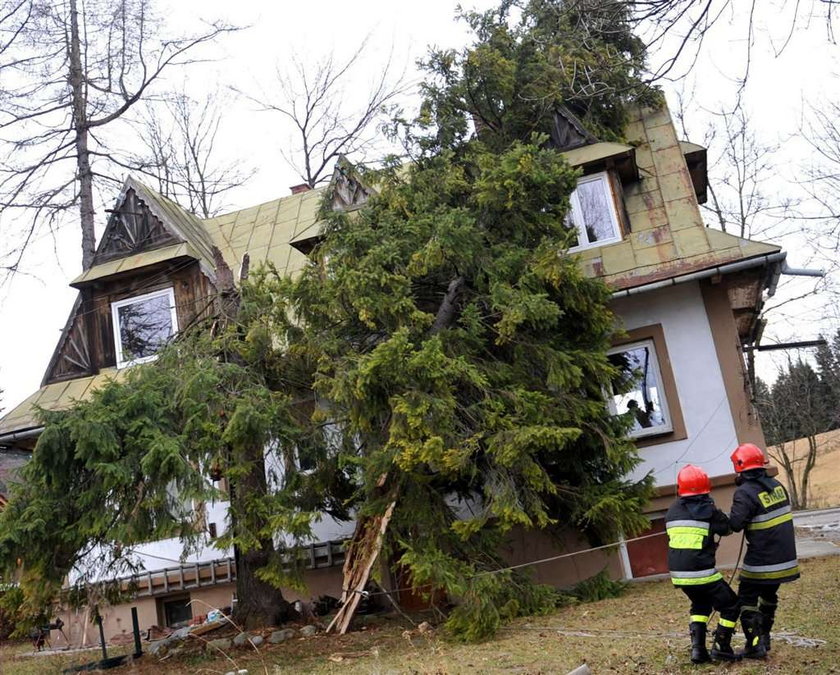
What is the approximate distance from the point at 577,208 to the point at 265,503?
304 inches

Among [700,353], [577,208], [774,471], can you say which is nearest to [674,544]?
[774,471]

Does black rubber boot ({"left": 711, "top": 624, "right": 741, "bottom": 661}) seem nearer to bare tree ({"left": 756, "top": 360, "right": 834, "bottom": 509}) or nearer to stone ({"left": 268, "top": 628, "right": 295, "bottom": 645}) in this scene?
stone ({"left": 268, "top": 628, "right": 295, "bottom": 645})

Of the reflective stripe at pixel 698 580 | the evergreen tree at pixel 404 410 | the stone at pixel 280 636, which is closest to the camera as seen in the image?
the reflective stripe at pixel 698 580

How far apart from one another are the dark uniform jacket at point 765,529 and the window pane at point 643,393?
6.97 m

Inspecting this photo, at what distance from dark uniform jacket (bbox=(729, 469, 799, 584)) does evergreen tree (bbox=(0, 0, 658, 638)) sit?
3.55m

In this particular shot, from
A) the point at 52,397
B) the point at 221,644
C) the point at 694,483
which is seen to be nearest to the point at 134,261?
the point at 52,397

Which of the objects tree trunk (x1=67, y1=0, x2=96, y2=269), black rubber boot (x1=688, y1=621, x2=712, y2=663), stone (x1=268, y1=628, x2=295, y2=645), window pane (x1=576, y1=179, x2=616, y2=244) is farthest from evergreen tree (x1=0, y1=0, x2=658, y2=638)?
tree trunk (x1=67, y1=0, x2=96, y2=269)

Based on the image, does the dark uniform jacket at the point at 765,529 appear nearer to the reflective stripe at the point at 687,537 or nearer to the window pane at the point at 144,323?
the reflective stripe at the point at 687,537

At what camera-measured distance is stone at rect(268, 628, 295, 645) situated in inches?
438

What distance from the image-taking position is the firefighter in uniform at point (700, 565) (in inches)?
251

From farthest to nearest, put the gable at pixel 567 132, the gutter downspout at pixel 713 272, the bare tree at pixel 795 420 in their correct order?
the bare tree at pixel 795 420 → the gable at pixel 567 132 → the gutter downspout at pixel 713 272

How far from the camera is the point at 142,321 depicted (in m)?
17.3

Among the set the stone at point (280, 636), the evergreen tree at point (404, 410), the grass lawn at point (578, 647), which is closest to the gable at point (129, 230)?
the evergreen tree at point (404, 410)

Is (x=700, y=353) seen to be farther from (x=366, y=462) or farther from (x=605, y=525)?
(x=366, y=462)
